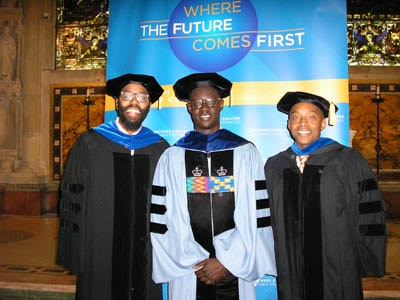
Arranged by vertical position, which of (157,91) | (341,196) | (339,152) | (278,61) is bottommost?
(341,196)

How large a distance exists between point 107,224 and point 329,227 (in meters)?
1.50

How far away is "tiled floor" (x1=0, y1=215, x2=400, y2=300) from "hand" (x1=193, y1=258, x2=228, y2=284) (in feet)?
6.21

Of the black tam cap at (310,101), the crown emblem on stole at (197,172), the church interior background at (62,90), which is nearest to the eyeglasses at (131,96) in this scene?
the crown emblem on stole at (197,172)

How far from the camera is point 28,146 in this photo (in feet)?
26.8

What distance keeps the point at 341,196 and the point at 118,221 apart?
1520 mm

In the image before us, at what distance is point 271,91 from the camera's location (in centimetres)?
291

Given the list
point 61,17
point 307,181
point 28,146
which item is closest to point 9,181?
point 28,146

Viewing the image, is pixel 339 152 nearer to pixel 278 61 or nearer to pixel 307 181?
pixel 307 181

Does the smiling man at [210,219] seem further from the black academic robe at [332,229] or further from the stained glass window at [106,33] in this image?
the stained glass window at [106,33]

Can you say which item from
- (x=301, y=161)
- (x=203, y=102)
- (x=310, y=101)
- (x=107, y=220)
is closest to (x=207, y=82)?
(x=203, y=102)

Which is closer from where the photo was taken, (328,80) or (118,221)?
(118,221)

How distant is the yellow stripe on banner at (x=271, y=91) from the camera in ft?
9.12

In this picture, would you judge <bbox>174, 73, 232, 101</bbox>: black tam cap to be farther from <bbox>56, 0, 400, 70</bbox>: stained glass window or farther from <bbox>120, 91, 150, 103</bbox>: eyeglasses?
<bbox>56, 0, 400, 70</bbox>: stained glass window

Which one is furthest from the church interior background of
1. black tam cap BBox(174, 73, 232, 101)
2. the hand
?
the hand
